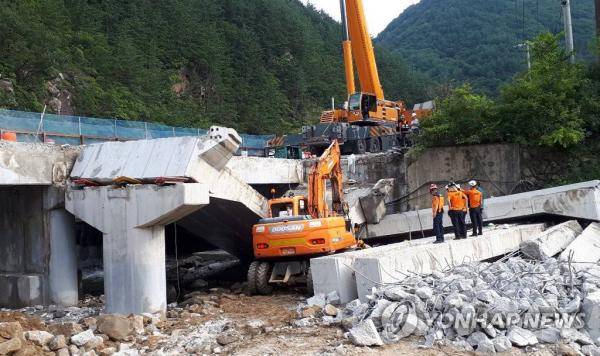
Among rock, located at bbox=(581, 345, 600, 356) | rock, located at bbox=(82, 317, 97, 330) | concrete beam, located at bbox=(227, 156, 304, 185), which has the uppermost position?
concrete beam, located at bbox=(227, 156, 304, 185)

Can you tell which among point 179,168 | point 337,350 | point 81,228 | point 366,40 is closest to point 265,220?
point 179,168

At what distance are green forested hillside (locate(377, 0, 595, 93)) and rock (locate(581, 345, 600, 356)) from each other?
58977mm

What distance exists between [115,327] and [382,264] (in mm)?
4569

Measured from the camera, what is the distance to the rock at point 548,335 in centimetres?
843

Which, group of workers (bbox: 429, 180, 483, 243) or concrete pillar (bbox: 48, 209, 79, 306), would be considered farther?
concrete pillar (bbox: 48, 209, 79, 306)

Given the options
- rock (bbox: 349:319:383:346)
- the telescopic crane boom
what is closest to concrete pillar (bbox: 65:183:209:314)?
rock (bbox: 349:319:383:346)

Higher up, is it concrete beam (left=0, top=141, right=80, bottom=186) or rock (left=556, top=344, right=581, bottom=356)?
concrete beam (left=0, top=141, right=80, bottom=186)

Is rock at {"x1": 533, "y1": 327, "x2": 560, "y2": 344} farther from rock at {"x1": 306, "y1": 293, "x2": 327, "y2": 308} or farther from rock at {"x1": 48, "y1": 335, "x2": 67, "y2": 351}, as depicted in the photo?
rock at {"x1": 48, "y1": 335, "x2": 67, "y2": 351}

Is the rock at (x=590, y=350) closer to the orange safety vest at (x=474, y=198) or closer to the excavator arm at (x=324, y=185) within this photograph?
the orange safety vest at (x=474, y=198)

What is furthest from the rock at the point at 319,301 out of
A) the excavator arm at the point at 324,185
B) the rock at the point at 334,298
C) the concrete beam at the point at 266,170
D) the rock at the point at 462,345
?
the concrete beam at the point at 266,170

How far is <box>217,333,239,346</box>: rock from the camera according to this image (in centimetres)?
957

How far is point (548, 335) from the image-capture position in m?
8.48

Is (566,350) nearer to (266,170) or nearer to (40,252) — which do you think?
(266,170)

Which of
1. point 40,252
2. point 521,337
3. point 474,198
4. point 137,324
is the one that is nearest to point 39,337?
point 137,324
